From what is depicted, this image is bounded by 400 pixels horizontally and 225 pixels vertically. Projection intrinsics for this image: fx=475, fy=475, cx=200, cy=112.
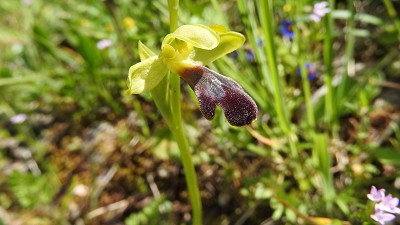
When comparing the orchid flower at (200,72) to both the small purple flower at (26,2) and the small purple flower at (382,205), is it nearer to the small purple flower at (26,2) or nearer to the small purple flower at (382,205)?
the small purple flower at (382,205)

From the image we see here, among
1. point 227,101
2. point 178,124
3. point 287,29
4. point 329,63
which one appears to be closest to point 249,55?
point 287,29

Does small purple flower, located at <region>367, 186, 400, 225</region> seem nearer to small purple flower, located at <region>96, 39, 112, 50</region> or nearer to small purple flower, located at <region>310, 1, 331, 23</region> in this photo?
small purple flower, located at <region>310, 1, 331, 23</region>

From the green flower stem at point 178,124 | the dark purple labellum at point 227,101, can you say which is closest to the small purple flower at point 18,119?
the green flower stem at point 178,124

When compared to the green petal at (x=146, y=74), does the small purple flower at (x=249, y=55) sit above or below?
below

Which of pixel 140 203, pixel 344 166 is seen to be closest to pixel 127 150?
pixel 140 203

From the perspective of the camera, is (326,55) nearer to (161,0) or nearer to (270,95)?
(270,95)

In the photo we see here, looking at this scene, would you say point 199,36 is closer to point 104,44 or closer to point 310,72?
point 310,72
